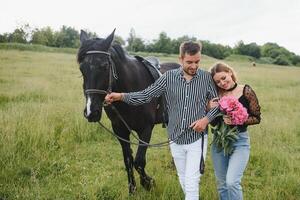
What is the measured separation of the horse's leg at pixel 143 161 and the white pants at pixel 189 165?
3.56 feet

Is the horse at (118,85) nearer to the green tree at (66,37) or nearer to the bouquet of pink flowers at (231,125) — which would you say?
the bouquet of pink flowers at (231,125)

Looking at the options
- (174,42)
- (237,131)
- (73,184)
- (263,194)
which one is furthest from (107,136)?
(174,42)

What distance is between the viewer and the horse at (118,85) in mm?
3731

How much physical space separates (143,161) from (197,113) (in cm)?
146

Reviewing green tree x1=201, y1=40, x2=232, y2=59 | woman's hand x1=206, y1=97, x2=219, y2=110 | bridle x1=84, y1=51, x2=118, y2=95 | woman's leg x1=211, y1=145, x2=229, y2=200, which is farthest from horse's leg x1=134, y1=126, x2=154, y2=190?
green tree x1=201, y1=40, x2=232, y2=59

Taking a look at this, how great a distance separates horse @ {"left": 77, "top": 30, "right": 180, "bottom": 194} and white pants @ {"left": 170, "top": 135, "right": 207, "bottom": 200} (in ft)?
2.90

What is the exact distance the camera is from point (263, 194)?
15.4ft

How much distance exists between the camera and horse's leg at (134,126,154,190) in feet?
15.5

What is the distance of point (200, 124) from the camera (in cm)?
344

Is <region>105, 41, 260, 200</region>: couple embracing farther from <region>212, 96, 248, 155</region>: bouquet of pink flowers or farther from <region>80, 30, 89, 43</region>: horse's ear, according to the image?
<region>80, 30, 89, 43</region>: horse's ear

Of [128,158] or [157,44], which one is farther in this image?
[157,44]

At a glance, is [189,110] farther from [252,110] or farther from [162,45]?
[162,45]

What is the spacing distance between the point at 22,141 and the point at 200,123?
374 centimetres

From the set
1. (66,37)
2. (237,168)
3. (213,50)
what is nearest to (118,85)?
(237,168)
